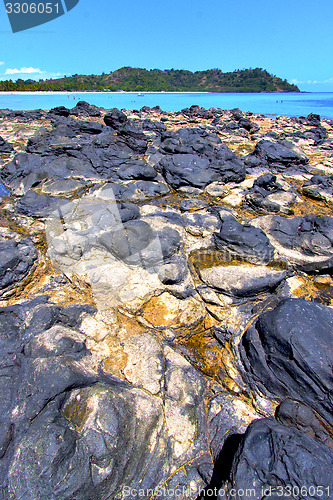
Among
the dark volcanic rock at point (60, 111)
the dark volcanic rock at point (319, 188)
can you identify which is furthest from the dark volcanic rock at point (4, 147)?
the dark volcanic rock at point (60, 111)

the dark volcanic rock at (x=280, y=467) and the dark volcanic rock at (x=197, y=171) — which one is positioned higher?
the dark volcanic rock at (x=197, y=171)

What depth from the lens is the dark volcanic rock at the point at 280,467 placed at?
1.46m

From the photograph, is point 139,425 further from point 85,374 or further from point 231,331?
point 231,331

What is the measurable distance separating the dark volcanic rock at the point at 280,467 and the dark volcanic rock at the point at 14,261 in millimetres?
3172

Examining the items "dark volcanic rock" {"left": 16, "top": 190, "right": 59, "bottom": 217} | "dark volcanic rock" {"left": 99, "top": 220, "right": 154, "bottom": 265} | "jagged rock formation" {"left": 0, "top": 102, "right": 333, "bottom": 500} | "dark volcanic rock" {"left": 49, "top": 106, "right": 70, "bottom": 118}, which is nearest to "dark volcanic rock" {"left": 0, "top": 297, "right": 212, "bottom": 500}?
"jagged rock formation" {"left": 0, "top": 102, "right": 333, "bottom": 500}

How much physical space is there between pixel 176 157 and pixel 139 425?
21.2 ft

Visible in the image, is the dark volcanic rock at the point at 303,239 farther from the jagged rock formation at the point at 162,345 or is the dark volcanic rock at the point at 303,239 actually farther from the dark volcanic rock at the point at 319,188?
the dark volcanic rock at the point at 319,188

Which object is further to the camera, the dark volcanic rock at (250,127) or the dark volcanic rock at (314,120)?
the dark volcanic rock at (314,120)

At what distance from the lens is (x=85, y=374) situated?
212 centimetres

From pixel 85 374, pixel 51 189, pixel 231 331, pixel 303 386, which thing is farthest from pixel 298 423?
pixel 51 189

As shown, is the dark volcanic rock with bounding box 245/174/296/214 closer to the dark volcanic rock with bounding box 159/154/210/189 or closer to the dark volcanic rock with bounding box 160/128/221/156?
the dark volcanic rock with bounding box 159/154/210/189

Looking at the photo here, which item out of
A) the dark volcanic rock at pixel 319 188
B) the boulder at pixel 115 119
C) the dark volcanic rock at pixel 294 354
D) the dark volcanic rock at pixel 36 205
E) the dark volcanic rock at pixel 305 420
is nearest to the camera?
the dark volcanic rock at pixel 305 420

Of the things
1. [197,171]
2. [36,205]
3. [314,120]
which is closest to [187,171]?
[197,171]

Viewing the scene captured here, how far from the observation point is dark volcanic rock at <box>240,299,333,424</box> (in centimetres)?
222
